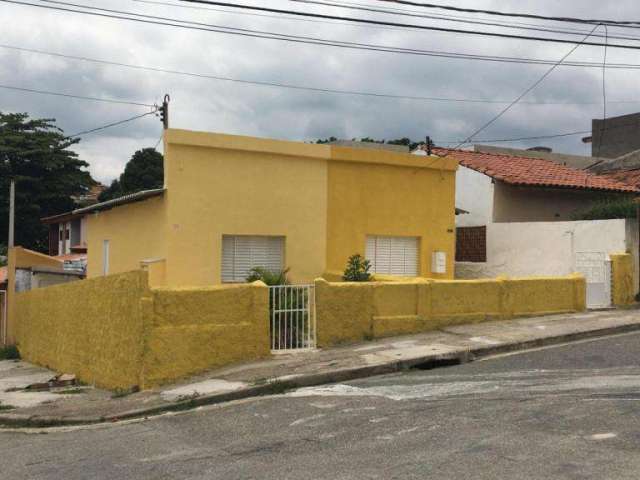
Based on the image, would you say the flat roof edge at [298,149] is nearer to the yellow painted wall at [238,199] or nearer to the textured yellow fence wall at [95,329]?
the yellow painted wall at [238,199]

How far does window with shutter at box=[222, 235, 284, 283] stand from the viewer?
15180 mm

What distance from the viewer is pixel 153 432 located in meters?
8.00

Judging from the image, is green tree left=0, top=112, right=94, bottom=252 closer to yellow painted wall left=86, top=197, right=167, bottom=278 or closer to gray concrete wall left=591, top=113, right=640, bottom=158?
yellow painted wall left=86, top=197, right=167, bottom=278

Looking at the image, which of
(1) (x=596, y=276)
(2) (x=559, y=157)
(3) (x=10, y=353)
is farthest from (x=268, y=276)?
(2) (x=559, y=157)

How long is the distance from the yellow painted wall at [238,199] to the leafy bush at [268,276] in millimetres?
499

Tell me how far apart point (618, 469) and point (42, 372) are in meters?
13.6

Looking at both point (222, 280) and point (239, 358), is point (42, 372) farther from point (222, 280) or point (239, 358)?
point (239, 358)

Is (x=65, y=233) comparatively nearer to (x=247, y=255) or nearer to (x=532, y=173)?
(x=247, y=255)

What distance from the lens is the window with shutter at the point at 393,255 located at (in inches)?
672

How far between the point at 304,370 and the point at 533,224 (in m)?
9.96

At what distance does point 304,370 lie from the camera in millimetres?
10344

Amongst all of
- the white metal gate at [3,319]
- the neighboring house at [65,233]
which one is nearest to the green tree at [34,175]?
the neighboring house at [65,233]

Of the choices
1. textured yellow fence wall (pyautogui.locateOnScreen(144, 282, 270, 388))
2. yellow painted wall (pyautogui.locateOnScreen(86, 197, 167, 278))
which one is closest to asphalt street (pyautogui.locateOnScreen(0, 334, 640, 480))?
textured yellow fence wall (pyautogui.locateOnScreen(144, 282, 270, 388))

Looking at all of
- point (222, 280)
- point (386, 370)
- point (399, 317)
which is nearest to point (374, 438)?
point (386, 370)
